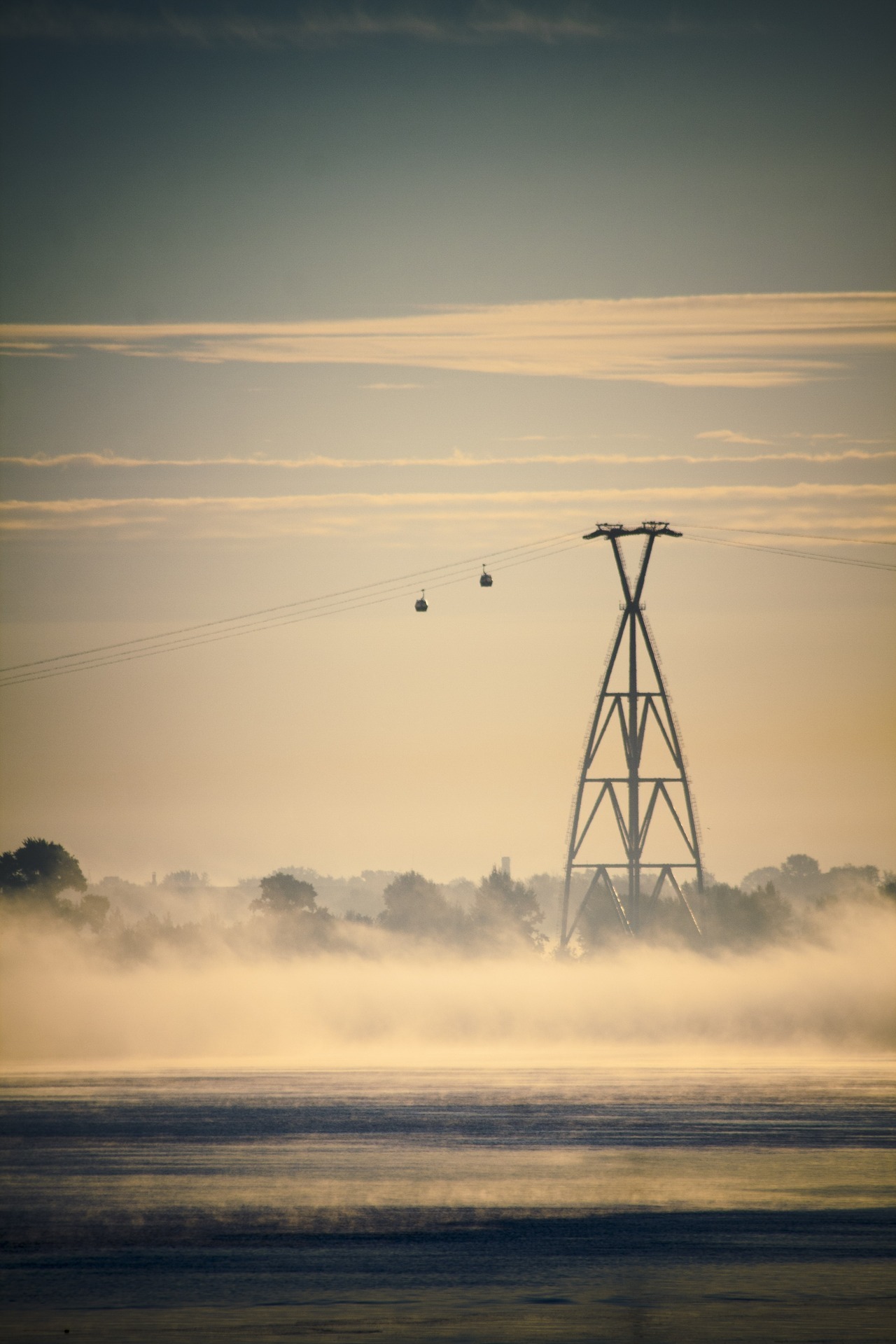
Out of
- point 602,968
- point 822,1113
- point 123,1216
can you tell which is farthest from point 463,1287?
point 602,968

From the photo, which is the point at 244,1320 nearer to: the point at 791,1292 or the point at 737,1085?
the point at 791,1292

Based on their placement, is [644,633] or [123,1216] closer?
[123,1216]

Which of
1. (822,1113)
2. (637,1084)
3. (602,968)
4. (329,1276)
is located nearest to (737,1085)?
(637,1084)

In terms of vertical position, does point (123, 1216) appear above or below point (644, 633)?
below

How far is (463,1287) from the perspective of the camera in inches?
1935

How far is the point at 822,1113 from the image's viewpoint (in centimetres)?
11075

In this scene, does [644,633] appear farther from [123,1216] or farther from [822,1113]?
[123,1216]

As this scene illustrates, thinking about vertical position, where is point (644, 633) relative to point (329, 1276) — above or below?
above

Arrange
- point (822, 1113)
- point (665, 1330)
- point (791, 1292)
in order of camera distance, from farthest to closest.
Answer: point (822, 1113) → point (791, 1292) → point (665, 1330)

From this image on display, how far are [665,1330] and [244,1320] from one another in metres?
9.27

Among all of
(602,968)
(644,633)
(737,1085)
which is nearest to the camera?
(644,633)

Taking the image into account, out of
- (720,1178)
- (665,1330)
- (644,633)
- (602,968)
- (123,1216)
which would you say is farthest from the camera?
(602,968)

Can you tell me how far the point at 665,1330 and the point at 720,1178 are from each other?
114 ft

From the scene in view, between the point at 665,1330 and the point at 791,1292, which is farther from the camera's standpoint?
the point at 791,1292
